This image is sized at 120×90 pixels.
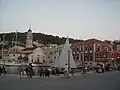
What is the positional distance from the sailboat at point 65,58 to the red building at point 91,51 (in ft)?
0.20

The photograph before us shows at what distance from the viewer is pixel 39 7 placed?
8.29ft

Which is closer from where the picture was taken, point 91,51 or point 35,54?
point 35,54

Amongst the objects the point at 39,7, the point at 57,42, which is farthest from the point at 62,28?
the point at 39,7

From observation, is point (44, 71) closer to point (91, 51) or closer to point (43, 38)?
point (43, 38)

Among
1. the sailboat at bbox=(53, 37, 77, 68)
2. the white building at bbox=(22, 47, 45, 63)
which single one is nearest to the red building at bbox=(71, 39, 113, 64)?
the sailboat at bbox=(53, 37, 77, 68)

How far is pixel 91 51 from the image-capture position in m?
2.48

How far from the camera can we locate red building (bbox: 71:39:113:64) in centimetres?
246

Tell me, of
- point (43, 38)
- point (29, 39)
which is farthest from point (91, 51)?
point (29, 39)

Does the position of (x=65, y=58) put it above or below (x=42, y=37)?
below

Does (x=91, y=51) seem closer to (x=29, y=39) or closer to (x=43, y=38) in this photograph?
(x=43, y=38)

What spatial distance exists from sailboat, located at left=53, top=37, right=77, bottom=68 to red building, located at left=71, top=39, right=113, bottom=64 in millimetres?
60

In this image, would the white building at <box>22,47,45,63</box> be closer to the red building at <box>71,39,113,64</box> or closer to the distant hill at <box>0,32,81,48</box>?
the distant hill at <box>0,32,81,48</box>

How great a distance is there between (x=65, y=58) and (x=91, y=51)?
328 mm

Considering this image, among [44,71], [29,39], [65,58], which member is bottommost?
[44,71]
